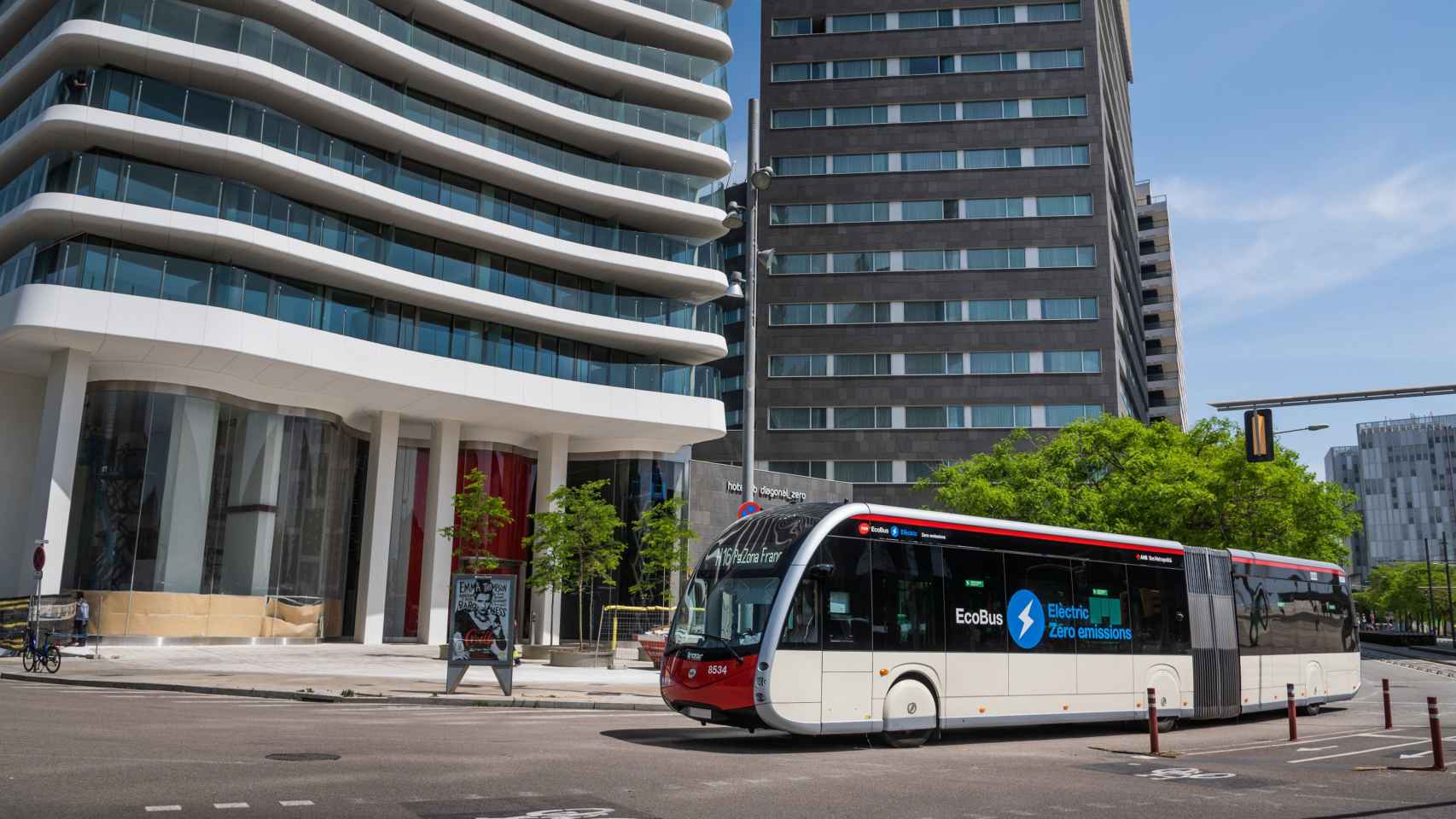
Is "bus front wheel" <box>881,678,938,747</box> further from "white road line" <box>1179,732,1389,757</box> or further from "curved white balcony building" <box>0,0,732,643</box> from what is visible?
"curved white balcony building" <box>0,0,732,643</box>

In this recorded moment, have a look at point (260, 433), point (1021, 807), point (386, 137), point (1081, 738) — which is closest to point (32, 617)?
point (260, 433)

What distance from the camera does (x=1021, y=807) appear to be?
384 inches

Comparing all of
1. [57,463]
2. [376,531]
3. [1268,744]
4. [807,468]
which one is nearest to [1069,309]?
[807,468]

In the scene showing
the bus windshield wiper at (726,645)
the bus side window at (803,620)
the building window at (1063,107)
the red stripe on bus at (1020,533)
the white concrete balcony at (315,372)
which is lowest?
the bus windshield wiper at (726,645)

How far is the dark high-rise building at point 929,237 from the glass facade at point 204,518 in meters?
31.3

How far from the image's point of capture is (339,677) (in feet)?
80.8

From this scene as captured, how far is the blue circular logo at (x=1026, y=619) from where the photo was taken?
16859 mm

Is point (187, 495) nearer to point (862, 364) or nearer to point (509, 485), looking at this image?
point (509, 485)

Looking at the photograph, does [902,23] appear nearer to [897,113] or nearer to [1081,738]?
[897,113]

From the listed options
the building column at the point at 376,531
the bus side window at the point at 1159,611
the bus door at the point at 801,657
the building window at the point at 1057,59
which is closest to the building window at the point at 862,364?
the building window at the point at 1057,59

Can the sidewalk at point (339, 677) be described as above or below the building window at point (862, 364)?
below

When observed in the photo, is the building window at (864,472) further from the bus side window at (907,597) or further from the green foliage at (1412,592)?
the green foliage at (1412,592)

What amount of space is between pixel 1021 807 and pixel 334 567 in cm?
3443

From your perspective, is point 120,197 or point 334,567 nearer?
point 120,197
